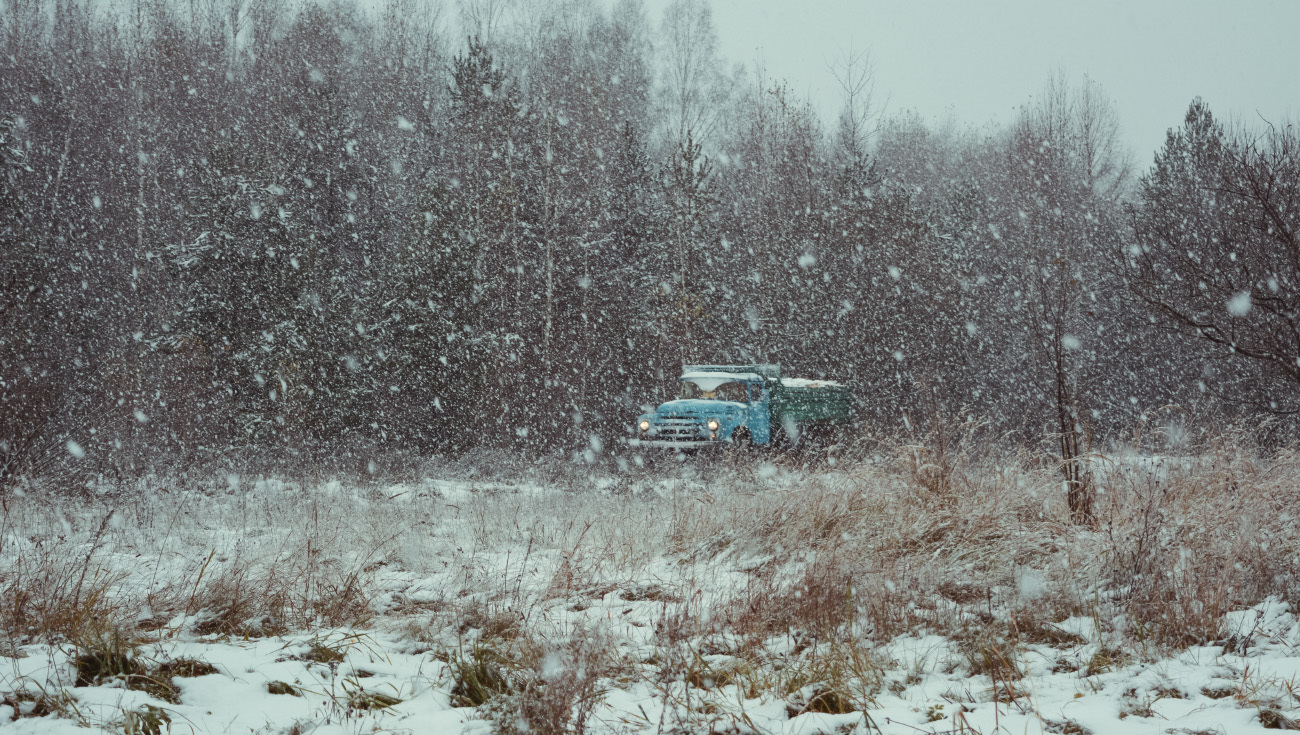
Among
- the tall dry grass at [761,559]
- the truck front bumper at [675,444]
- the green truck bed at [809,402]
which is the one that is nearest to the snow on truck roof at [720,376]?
the green truck bed at [809,402]

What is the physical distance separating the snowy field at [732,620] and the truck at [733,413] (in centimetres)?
669

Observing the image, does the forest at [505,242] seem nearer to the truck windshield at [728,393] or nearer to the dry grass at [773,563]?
the truck windshield at [728,393]

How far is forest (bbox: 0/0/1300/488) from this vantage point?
15.1m

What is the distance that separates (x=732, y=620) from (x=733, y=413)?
9.72m

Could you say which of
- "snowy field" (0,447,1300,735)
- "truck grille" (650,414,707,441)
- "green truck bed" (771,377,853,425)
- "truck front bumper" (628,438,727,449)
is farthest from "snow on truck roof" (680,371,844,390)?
"snowy field" (0,447,1300,735)

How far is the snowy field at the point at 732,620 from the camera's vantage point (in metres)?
3.16

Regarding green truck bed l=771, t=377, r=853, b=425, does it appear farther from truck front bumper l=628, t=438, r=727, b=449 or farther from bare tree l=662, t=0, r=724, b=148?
bare tree l=662, t=0, r=724, b=148

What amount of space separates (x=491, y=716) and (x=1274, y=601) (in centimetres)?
408

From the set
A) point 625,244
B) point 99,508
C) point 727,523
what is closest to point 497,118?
point 625,244

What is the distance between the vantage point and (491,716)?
3111 millimetres

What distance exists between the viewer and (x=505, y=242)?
18.9 metres

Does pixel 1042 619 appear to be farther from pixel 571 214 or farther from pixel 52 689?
pixel 571 214

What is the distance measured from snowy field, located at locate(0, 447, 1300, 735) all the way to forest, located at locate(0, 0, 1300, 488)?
4.19 metres

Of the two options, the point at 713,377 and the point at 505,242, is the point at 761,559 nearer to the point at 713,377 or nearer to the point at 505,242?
the point at 713,377
